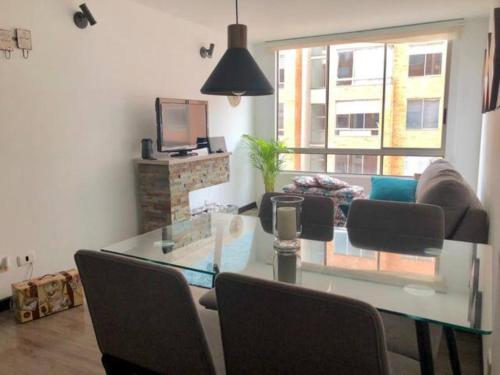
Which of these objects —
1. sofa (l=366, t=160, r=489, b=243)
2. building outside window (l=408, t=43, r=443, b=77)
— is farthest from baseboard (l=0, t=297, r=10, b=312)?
building outside window (l=408, t=43, r=443, b=77)

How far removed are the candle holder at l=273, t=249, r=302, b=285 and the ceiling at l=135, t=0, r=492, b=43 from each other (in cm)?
294

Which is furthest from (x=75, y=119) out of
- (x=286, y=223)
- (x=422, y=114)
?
(x=422, y=114)

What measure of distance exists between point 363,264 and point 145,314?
1.00 m

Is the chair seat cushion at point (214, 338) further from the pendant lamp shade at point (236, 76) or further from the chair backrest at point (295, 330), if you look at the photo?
the pendant lamp shade at point (236, 76)

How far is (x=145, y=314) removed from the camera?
1216mm

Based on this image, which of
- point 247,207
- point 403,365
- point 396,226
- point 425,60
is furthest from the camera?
point 247,207

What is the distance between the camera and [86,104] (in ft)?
11.0

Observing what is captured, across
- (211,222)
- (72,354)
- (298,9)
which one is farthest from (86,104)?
(298,9)

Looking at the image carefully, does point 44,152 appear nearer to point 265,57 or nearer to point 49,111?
point 49,111

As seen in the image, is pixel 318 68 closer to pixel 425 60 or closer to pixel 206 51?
pixel 425 60

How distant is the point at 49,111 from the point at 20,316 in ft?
4.89

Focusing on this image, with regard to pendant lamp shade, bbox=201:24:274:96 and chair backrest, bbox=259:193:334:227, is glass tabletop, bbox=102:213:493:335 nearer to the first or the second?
chair backrest, bbox=259:193:334:227

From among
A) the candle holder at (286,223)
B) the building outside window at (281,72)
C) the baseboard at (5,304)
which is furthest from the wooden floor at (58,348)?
the building outside window at (281,72)

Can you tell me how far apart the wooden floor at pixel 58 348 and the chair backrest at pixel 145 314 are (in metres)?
1.00
